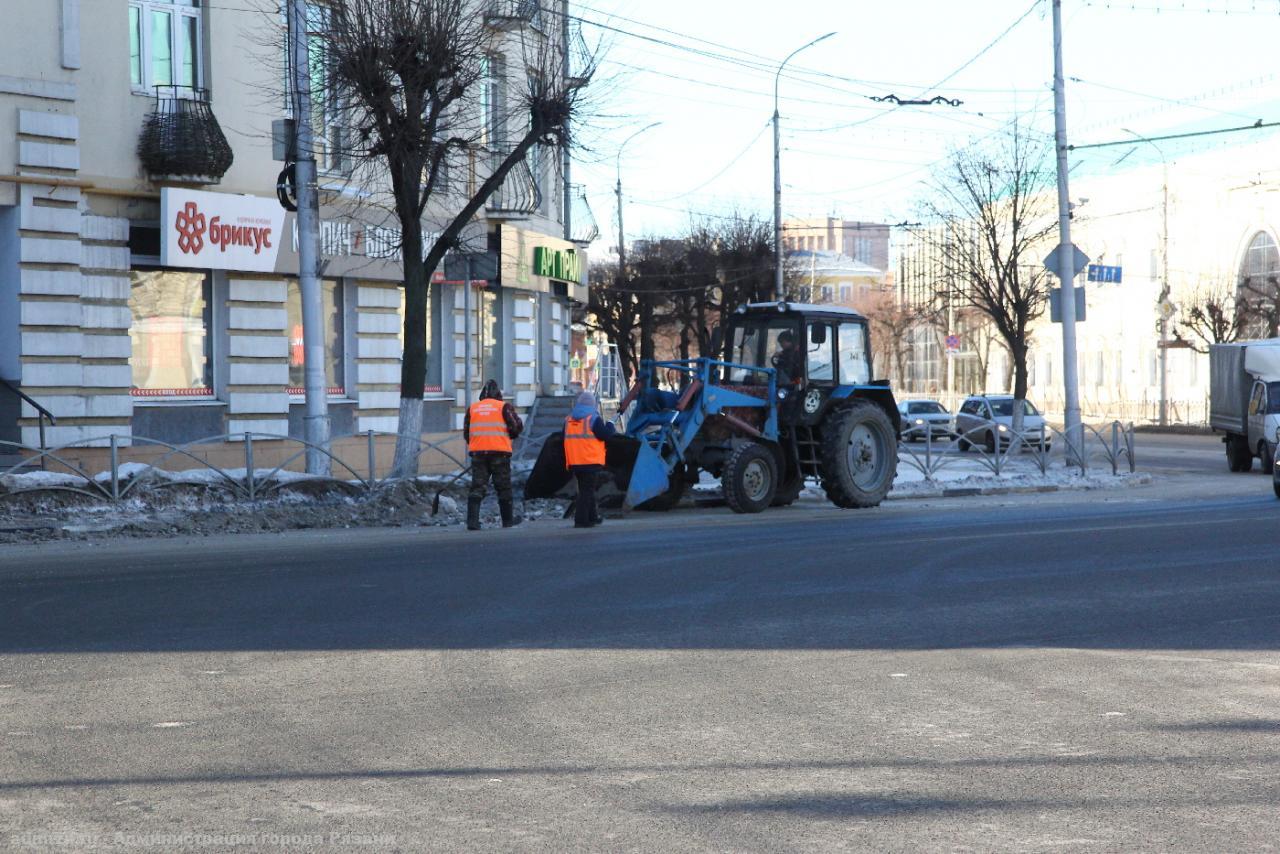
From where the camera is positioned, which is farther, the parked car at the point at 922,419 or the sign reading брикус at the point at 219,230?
the parked car at the point at 922,419

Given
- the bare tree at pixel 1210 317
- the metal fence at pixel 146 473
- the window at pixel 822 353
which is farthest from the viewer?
the bare tree at pixel 1210 317

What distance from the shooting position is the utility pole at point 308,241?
65.1ft

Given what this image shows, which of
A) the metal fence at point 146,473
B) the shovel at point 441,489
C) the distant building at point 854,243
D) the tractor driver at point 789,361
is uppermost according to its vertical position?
the distant building at point 854,243

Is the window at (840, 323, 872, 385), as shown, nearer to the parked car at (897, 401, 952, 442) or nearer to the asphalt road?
the asphalt road

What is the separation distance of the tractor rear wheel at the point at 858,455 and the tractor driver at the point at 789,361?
27.9 inches

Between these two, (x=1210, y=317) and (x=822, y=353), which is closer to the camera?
(x=822, y=353)

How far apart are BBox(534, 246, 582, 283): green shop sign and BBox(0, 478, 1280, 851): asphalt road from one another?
722 inches

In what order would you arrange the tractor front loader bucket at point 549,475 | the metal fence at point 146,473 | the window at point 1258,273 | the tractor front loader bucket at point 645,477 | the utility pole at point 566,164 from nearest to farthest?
the metal fence at point 146,473
the tractor front loader bucket at point 645,477
the tractor front loader bucket at point 549,475
the utility pole at point 566,164
the window at point 1258,273

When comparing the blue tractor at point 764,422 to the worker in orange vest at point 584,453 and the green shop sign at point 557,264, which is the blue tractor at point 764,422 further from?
the green shop sign at point 557,264

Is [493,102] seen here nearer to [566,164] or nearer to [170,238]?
[566,164]

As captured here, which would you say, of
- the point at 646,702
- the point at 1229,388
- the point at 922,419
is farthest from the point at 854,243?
the point at 646,702

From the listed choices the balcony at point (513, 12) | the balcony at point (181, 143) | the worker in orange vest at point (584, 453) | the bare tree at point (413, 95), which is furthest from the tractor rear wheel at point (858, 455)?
the balcony at point (181, 143)

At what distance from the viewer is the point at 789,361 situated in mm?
20906

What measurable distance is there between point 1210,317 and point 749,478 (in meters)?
46.2
